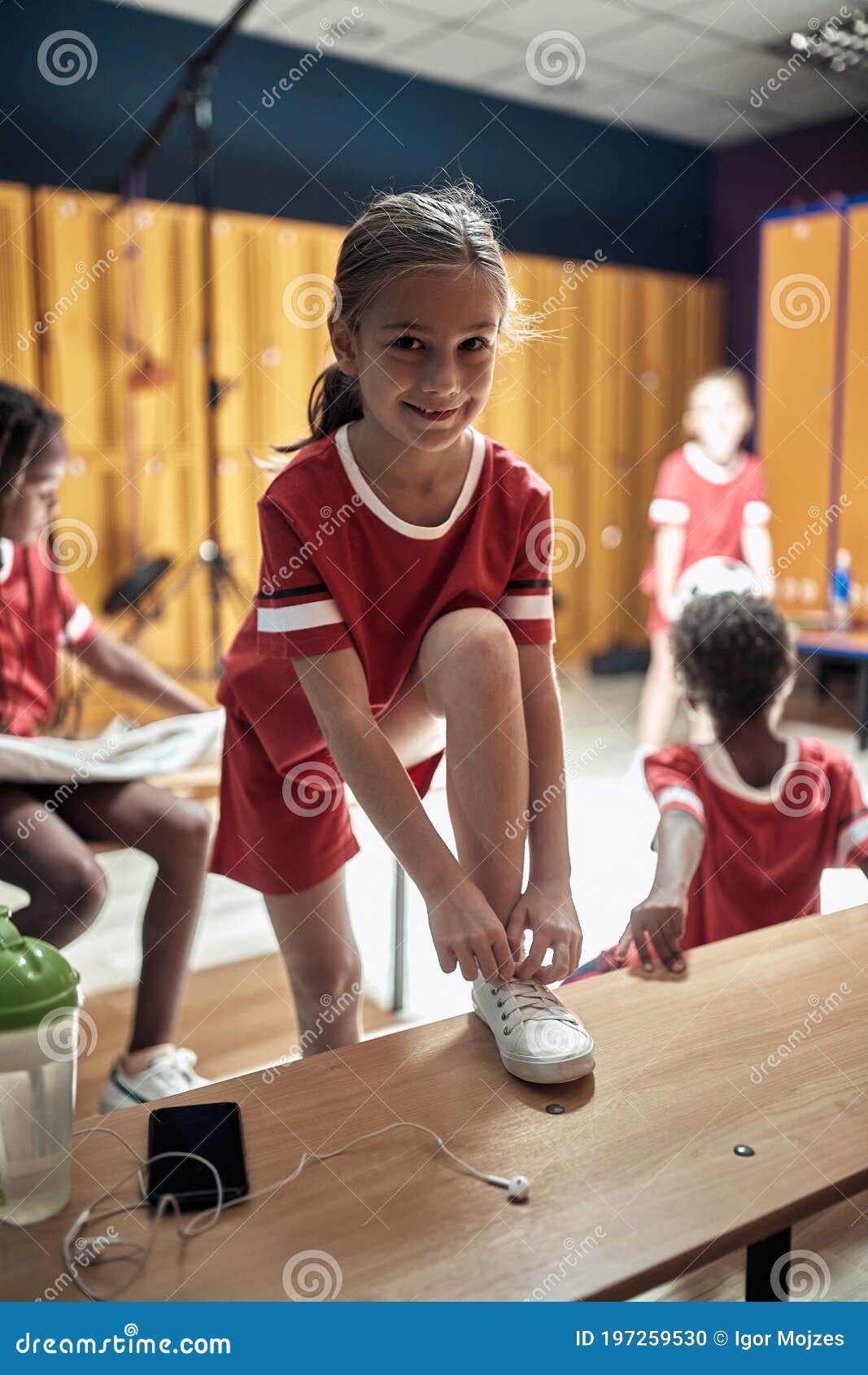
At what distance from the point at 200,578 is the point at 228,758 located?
263 centimetres

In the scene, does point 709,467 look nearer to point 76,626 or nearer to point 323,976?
point 76,626

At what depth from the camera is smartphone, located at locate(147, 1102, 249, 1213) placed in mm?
819

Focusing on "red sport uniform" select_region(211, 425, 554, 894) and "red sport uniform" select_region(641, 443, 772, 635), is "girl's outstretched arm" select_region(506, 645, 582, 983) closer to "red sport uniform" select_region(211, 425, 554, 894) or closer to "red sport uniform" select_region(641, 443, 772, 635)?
"red sport uniform" select_region(211, 425, 554, 894)

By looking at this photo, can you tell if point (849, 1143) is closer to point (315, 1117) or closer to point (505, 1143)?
point (505, 1143)

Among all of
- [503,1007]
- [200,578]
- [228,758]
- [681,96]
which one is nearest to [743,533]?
[200,578]

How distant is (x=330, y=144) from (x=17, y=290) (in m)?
Answer: 1.48

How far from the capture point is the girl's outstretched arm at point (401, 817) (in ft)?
3.22

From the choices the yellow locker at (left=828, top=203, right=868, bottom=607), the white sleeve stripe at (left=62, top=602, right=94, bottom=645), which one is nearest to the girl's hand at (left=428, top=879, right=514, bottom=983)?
the white sleeve stripe at (left=62, top=602, right=94, bottom=645)

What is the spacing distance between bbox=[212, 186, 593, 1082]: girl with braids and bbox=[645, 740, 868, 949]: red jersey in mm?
314

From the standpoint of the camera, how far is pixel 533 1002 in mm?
1019

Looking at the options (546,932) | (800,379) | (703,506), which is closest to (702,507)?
(703,506)

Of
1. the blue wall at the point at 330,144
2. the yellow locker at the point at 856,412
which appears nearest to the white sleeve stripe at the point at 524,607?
the blue wall at the point at 330,144

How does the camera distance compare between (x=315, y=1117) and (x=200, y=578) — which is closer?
(x=315, y=1117)

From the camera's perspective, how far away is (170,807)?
159 cm
